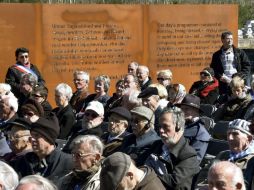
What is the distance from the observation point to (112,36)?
16.9 m

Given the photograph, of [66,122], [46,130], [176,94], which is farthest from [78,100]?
[46,130]

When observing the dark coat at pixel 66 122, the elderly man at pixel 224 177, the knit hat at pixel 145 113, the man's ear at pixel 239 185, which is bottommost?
the dark coat at pixel 66 122

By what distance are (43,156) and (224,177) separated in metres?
2.72

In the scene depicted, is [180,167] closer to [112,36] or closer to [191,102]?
[191,102]

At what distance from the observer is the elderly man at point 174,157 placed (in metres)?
7.04

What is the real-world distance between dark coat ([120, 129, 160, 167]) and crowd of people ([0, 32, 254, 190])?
0.01 metres

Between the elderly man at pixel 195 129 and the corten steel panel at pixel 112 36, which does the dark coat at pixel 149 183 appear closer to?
the elderly man at pixel 195 129

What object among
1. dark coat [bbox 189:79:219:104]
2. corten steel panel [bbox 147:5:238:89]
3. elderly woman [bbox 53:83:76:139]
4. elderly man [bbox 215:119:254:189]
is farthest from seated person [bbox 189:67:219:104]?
elderly man [bbox 215:119:254:189]

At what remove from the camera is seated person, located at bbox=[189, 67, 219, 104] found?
43.4ft

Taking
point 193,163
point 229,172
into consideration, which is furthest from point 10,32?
point 229,172

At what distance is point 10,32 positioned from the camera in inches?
608

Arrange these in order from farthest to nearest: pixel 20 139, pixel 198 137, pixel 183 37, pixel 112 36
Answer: pixel 183 37 → pixel 112 36 → pixel 198 137 → pixel 20 139

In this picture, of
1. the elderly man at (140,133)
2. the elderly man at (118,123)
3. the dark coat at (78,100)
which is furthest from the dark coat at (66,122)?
the elderly man at (140,133)

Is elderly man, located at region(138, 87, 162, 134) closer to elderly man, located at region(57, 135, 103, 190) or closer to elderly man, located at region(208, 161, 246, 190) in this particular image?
elderly man, located at region(57, 135, 103, 190)
